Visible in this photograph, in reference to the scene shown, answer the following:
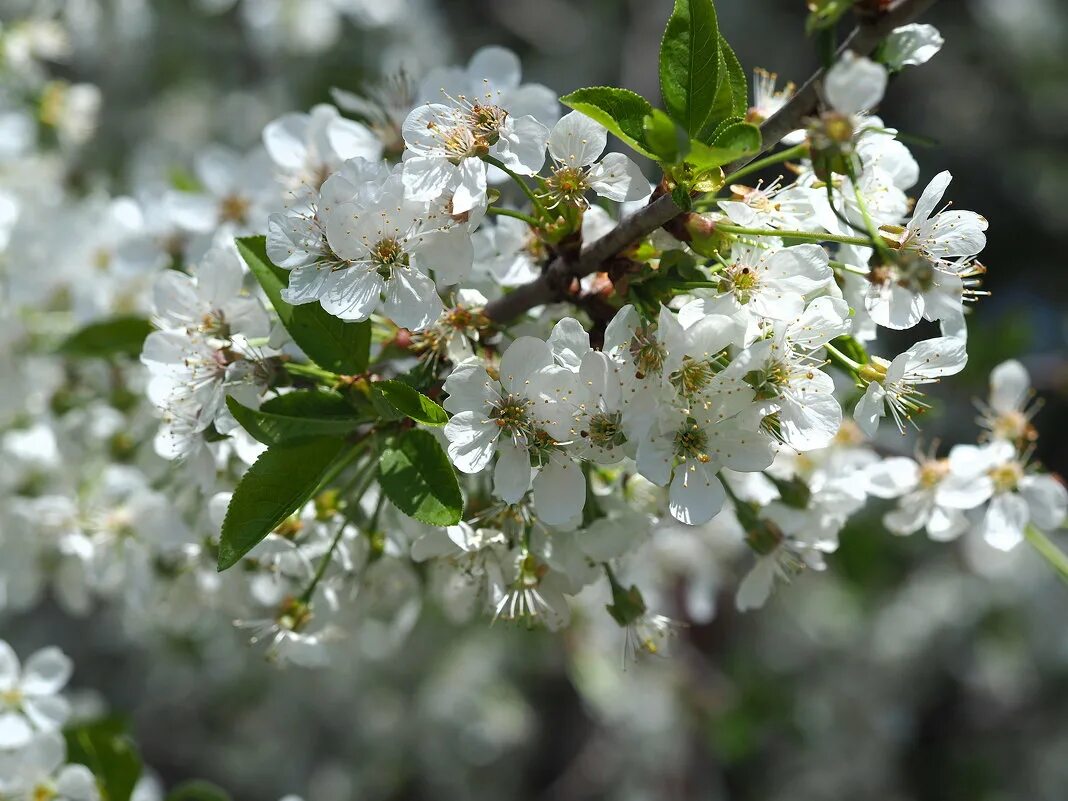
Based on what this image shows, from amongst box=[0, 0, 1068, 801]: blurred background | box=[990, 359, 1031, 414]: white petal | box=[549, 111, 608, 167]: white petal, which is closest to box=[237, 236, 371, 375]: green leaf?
box=[549, 111, 608, 167]: white petal

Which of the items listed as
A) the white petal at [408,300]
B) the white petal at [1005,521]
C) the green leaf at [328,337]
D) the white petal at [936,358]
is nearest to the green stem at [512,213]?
the white petal at [408,300]

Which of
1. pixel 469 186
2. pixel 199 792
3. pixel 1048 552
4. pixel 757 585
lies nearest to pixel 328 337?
pixel 469 186

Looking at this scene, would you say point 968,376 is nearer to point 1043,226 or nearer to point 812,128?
point 812,128

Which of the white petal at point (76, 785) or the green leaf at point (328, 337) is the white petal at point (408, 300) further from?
the white petal at point (76, 785)

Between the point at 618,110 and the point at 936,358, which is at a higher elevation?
the point at 618,110

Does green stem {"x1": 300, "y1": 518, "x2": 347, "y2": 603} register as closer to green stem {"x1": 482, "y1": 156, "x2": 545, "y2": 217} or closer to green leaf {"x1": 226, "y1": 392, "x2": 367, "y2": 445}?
green leaf {"x1": 226, "y1": 392, "x2": 367, "y2": 445}

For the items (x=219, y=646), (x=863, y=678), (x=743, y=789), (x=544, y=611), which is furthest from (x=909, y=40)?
(x=743, y=789)

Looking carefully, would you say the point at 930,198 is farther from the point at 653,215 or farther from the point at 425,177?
the point at 425,177
